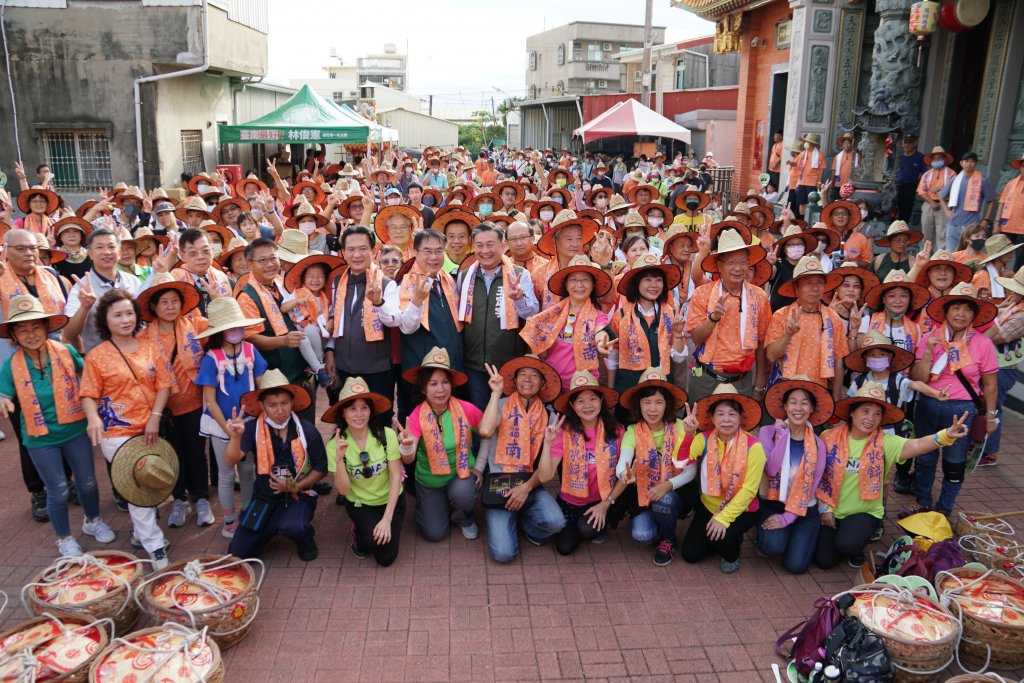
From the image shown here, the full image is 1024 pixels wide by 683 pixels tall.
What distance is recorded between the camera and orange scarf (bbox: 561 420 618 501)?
5.29 m

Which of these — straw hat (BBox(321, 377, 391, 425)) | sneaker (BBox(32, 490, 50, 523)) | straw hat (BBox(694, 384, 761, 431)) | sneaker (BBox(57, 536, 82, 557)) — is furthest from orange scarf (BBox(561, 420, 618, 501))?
sneaker (BBox(32, 490, 50, 523))

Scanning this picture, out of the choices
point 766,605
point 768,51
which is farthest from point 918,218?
point 766,605

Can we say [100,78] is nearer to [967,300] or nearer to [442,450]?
[442,450]

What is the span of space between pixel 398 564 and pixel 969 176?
959cm

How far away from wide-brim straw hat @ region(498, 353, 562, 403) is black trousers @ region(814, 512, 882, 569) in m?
1.99

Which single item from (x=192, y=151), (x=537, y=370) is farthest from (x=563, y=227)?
(x=192, y=151)

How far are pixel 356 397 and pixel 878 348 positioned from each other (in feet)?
11.7

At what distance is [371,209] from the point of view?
9.26 meters

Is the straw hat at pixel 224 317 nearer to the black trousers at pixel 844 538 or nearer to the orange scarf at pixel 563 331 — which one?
the orange scarf at pixel 563 331

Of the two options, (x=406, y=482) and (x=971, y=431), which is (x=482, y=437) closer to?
(x=406, y=482)

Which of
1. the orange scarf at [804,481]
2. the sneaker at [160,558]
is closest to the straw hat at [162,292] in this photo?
the sneaker at [160,558]

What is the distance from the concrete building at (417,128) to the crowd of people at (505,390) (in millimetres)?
36316

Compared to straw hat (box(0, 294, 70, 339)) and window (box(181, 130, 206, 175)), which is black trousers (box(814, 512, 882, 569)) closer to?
straw hat (box(0, 294, 70, 339))

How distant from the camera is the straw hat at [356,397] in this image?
16.5 feet
